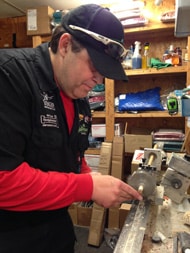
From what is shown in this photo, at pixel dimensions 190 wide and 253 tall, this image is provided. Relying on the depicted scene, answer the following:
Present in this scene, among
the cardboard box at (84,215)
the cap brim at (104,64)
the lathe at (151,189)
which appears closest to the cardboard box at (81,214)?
the cardboard box at (84,215)

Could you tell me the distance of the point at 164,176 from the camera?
1.18 meters

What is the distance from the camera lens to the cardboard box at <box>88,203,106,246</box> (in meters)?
2.48

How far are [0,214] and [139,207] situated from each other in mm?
589

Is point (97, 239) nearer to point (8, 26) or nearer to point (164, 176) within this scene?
point (164, 176)

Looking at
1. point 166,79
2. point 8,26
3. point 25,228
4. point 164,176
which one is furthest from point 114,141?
point 8,26

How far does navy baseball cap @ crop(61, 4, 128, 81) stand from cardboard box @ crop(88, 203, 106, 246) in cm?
198

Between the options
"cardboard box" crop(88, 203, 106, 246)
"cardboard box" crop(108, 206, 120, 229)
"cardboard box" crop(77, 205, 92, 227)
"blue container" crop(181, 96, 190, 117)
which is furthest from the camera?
"cardboard box" crop(77, 205, 92, 227)

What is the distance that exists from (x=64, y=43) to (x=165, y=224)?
84 cm

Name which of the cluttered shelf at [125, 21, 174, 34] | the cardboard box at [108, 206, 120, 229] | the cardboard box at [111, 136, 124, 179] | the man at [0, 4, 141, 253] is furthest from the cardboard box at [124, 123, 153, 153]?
the man at [0, 4, 141, 253]

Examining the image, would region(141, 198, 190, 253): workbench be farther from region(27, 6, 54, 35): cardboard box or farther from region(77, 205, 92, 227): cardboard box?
region(27, 6, 54, 35): cardboard box

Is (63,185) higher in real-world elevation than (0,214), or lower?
higher

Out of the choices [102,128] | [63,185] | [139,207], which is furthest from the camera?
[102,128]

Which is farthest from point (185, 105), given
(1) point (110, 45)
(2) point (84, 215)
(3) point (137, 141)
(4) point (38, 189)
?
(2) point (84, 215)

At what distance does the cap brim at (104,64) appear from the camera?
833 millimetres
